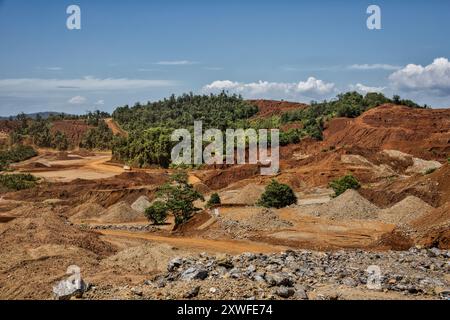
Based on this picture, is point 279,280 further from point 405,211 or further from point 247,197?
point 247,197

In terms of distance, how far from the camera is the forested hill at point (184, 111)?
9169 centimetres

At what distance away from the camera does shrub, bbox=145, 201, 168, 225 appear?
30.9m

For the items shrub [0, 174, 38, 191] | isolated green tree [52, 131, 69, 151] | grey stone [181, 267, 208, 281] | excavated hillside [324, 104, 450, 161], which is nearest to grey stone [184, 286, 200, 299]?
grey stone [181, 267, 208, 281]

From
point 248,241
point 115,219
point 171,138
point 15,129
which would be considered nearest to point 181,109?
point 15,129

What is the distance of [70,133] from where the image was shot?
343 feet

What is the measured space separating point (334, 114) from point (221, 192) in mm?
37688

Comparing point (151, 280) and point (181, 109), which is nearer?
point (151, 280)

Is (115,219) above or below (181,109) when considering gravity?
below

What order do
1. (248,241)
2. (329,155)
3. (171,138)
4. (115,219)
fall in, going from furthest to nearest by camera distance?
(171,138)
(329,155)
(115,219)
(248,241)

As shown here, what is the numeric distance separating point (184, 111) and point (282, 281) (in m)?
92.7

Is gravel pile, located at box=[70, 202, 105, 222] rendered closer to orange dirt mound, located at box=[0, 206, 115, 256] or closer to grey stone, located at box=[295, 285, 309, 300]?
orange dirt mound, located at box=[0, 206, 115, 256]

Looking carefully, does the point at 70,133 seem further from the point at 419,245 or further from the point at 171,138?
the point at 419,245

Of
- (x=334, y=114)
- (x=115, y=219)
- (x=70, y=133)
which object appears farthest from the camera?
(x=70, y=133)

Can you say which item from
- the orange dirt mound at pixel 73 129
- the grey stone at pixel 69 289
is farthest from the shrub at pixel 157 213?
the orange dirt mound at pixel 73 129
